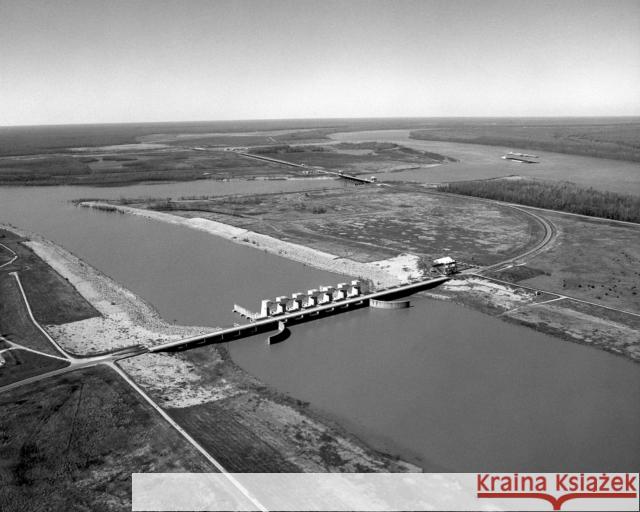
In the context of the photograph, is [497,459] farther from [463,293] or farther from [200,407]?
[463,293]

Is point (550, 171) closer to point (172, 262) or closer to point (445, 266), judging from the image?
point (445, 266)

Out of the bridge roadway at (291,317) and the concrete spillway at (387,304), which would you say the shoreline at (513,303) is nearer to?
the bridge roadway at (291,317)

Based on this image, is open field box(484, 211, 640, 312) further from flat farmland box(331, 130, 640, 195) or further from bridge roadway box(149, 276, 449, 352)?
flat farmland box(331, 130, 640, 195)

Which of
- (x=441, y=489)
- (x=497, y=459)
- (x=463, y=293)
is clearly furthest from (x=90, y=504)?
(x=463, y=293)
